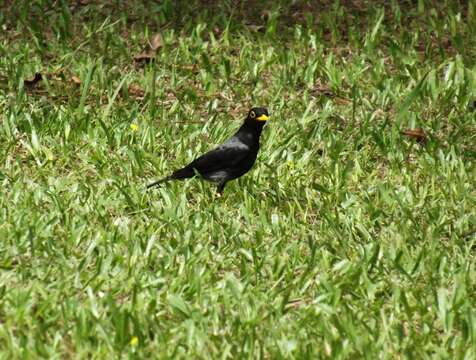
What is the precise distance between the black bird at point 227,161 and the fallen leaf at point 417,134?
1.29m

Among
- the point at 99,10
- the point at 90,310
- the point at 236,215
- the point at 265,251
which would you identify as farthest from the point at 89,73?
the point at 90,310

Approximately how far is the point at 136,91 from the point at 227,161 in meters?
1.83

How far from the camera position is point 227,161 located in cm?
705

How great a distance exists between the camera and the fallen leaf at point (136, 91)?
28.2ft

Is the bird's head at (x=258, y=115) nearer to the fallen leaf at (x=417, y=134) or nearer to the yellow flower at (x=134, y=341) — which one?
the fallen leaf at (x=417, y=134)

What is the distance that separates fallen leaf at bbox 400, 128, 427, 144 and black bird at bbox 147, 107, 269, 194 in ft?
4.24

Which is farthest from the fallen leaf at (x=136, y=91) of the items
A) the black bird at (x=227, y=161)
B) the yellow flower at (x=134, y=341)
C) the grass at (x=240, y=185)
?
the yellow flower at (x=134, y=341)

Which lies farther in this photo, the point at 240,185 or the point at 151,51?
the point at 151,51

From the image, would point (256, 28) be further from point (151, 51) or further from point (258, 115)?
point (258, 115)

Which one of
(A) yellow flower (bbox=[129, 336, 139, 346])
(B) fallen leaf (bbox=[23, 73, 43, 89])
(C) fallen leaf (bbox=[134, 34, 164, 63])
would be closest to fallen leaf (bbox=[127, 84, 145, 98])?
(C) fallen leaf (bbox=[134, 34, 164, 63])

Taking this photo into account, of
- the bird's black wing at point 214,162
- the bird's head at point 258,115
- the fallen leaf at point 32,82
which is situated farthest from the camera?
the fallen leaf at point 32,82

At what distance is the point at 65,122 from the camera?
7.91 m

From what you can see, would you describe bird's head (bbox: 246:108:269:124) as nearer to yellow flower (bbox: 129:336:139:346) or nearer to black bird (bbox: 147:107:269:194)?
black bird (bbox: 147:107:269:194)

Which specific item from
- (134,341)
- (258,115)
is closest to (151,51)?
(258,115)
